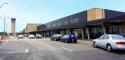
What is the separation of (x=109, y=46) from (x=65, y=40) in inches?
764

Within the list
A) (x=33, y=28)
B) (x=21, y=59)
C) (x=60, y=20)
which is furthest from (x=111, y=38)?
(x=33, y=28)

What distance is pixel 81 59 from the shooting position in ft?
47.9

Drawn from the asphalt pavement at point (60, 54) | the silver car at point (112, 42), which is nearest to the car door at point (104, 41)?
the silver car at point (112, 42)

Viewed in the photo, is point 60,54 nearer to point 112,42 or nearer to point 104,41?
point 112,42

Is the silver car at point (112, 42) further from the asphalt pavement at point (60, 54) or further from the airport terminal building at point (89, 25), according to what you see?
the airport terminal building at point (89, 25)

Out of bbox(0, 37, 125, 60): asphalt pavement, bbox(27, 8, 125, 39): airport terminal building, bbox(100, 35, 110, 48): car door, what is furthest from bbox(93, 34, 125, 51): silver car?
bbox(27, 8, 125, 39): airport terminal building

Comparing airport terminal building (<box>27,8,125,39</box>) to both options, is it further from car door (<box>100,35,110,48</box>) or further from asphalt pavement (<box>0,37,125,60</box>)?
asphalt pavement (<box>0,37,125,60</box>)

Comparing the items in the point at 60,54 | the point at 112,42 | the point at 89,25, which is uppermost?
the point at 89,25

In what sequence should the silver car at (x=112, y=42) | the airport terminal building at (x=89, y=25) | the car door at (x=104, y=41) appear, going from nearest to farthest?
the silver car at (x=112, y=42) → the car door at (x=104, y=41) → the airport terminal building at (x=89, y=25)

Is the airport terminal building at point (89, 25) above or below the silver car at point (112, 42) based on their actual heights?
above

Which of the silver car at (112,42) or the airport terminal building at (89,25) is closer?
the silver car at (112,42)

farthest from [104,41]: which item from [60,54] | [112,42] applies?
[60,54]

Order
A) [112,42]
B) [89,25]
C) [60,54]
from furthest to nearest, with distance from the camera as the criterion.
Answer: [89,25], [112,42], [60,54]

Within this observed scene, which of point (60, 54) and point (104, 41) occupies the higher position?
point (104, 41)
